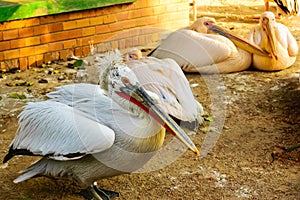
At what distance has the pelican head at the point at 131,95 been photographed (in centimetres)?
287

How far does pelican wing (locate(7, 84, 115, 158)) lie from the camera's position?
299 cm

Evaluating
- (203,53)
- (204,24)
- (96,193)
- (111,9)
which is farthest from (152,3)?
(96,193)

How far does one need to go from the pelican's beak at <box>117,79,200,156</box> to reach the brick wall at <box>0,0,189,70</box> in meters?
2.63

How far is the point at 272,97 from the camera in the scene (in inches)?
192

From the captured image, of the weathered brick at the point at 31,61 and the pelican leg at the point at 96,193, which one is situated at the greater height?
the weathered brick at the point at 31,61

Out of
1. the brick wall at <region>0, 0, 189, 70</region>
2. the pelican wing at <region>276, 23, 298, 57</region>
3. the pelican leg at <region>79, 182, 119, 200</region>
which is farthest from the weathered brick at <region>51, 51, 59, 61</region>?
the pelican leg at <region>79, 182, 119, 200</region>

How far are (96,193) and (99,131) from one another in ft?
1.49

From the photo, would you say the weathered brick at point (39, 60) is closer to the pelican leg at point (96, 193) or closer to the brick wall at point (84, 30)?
the brick wall at point (84, 30)

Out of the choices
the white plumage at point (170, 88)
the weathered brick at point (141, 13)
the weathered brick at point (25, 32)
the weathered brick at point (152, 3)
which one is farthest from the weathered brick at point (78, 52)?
the white plumage at point (170, 88)

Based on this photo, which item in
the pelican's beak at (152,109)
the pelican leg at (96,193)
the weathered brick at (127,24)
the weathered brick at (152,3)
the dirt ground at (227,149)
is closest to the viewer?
the pelican's beak at (152,109)

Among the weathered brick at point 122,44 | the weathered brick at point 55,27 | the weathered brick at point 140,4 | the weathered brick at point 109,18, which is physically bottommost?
the weathered brick at point 122,44

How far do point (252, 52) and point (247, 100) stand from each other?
34.0 inches

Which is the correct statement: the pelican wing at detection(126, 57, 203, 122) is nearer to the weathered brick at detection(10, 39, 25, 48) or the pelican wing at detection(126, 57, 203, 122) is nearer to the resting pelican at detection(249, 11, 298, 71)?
the resting pelican at detection(249, 11, 298, 71)

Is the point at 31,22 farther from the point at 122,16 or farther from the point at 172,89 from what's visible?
the point at 172,89
